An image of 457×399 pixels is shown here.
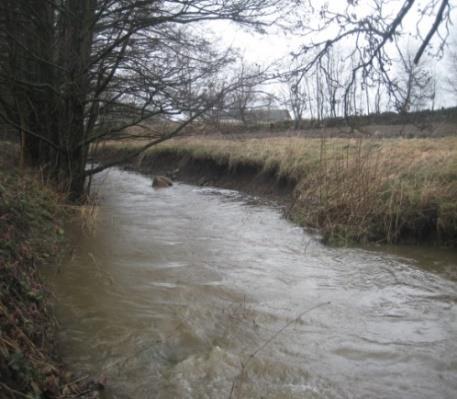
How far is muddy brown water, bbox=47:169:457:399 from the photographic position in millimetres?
3133

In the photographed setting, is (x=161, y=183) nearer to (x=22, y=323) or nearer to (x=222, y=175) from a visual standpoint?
(x=222, y=175)

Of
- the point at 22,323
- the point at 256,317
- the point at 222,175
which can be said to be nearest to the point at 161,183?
the point at 222,175

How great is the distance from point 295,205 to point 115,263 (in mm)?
4200

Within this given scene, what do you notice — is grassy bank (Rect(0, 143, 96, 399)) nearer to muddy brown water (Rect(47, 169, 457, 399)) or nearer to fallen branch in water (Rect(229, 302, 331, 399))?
muddy brown water (Rect(47, 169, 457, 399))

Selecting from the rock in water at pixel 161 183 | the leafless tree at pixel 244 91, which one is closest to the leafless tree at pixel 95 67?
the leafless tree at pixel 244 91

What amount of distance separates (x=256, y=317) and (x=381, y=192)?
4128 mm

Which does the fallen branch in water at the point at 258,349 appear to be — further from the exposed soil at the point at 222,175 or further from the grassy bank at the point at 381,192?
the exposed soil at the point at 222,175

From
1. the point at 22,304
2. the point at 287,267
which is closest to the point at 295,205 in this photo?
the point at 287,267

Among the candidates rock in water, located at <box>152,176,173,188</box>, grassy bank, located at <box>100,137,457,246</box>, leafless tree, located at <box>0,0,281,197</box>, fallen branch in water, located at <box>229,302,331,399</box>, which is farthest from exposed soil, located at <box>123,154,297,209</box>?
fallen branch in water, located at <box>229,302,331,399</box>

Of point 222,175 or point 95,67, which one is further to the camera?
point 222,175

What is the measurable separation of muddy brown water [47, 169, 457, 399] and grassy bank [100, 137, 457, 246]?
514mm

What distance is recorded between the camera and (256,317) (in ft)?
13.6

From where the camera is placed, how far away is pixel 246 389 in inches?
118

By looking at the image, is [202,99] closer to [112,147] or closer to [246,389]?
A: [246,389]
